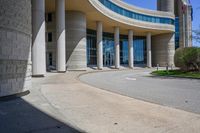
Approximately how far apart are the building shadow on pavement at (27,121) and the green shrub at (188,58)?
2564 centimetres

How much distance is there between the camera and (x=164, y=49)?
67.1 metres

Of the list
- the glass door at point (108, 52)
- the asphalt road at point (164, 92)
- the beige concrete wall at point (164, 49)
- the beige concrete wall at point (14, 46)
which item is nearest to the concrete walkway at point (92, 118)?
the beige concrete wall at point (14, 46)

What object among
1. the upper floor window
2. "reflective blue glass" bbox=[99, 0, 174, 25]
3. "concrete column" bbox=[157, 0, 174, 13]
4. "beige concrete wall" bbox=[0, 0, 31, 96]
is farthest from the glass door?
"beige concrete wall" bbox=[0, 0, 31, 96]

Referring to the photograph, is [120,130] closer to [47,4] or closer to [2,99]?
[2,99]

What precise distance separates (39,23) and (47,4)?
13365 mm

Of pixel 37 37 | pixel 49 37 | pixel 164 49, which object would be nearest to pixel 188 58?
pixel 37 37

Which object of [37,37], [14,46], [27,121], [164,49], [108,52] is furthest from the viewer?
[164,49]

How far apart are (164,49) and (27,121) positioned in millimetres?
63227

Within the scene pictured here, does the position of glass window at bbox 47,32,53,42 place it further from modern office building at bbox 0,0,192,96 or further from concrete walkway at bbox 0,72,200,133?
concrete walkway at bbox 0,72,200,133

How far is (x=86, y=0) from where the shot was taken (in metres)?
35.2

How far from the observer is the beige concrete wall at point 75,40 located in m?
41.3

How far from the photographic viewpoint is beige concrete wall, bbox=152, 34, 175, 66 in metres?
66.7

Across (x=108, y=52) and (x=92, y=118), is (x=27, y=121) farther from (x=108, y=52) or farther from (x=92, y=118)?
(x=108, y=52)

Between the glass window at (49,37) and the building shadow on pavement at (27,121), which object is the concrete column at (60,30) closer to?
the glass window at (49,37)
